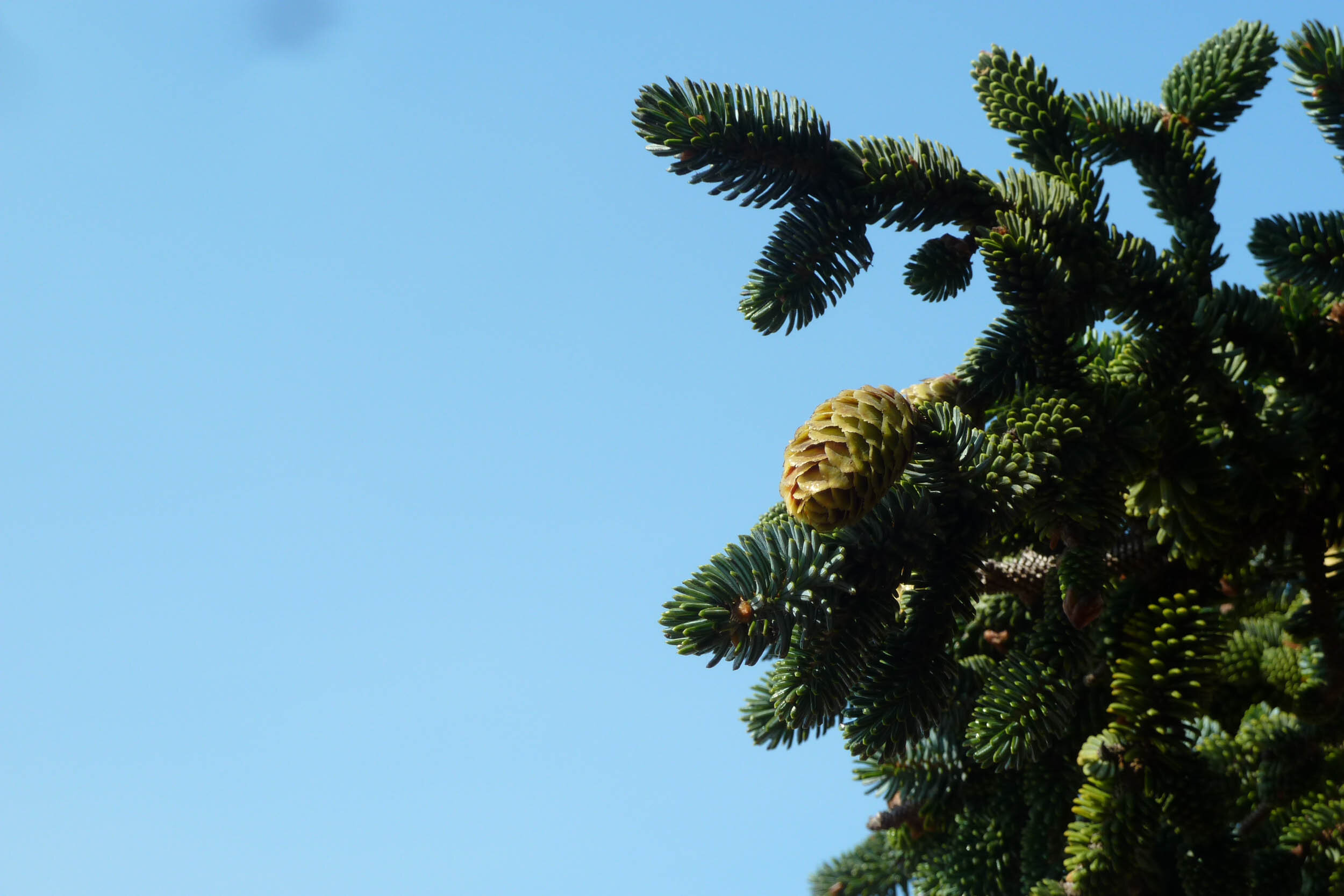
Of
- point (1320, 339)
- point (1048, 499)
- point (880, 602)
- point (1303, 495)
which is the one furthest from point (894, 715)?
point (1320, 339)

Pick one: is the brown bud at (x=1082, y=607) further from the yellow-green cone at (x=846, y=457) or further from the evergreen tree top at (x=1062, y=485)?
the yellow-green cone at (x=846, y=457)

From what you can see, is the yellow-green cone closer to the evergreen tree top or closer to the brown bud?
the evergreen tree top

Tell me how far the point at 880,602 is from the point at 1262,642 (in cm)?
129

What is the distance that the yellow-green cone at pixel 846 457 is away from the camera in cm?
112

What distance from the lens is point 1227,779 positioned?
6.46ft

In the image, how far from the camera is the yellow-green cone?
1116mm

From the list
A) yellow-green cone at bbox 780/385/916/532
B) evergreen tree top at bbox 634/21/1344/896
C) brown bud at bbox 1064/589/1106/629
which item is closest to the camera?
yellow-green cone at bbox 780/385/916/532

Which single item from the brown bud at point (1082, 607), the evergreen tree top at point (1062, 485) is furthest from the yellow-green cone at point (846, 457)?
the brown bud at point (1082, 607)

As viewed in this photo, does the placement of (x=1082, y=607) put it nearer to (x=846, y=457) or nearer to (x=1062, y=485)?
(x=1062, y=485)

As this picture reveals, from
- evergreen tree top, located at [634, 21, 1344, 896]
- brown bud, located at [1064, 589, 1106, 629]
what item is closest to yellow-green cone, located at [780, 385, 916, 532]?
evergreen tree top, located at [634, 21, 1344, 896]

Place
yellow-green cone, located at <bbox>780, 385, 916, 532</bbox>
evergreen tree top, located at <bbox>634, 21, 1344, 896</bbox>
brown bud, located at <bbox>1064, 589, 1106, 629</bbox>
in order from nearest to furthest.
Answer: yellow-green cone, located at <bbox>780, 385, 916, 532</bbox> < evergreen tree top, located at <bbox>634, 21, 1344, 896</bbox> < brown bud, located at <bbox>1064, 589, 1106, 629</bbox>

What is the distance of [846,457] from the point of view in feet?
3.72

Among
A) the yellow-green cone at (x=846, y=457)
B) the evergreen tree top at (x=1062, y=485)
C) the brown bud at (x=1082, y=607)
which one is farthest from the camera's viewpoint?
the brown bud at (x=1082, y=607)

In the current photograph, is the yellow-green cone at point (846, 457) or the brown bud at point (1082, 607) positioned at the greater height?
the yellow-green cone at point (846, 457)
